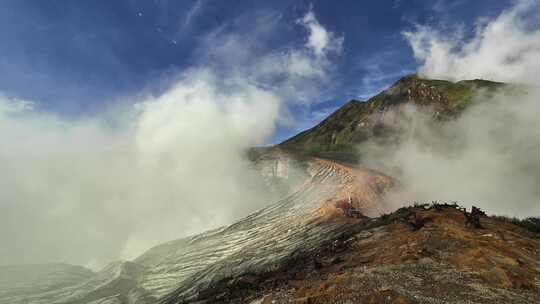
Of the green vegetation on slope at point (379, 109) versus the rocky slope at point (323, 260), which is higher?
the green vegetation on slope at point (379, 109)

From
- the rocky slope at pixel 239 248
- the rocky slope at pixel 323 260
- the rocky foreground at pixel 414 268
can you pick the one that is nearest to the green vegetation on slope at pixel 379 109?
the rocky slope at pixel 239 248

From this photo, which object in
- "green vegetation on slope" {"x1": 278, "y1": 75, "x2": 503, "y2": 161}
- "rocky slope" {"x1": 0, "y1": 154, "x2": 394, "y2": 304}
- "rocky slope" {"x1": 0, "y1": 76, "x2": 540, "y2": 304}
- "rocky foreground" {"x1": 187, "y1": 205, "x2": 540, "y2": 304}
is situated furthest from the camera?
"green vegetation on slope" {"x1": 278, "y1": 75, "x2": 503, "y2": 161}

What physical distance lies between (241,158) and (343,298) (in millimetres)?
72150

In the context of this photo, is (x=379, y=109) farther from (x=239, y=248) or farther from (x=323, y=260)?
(x=323, y=260)

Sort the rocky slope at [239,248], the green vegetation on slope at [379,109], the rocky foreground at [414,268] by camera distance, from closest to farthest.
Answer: the rocky foreground at [414,268] < the rocky slope at [239,248] < the green vegetation on slope at [379,109]

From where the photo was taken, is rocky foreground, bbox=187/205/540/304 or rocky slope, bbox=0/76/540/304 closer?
rocky foreground, bbox=187/205/540/304

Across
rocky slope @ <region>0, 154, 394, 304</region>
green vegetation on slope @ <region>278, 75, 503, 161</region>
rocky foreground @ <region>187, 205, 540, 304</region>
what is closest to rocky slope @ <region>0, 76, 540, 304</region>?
rocky foreground @ <region>187, 205, 540, 304</region>

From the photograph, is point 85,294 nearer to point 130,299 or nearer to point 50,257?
point 130,299

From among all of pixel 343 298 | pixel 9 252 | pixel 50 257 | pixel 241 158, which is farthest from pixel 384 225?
pixel 9 252

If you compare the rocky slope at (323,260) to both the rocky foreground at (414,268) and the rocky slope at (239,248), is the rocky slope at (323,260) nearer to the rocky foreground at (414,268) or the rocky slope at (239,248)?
the rocky foreground at (414,268)

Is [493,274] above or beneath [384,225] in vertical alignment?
beneath

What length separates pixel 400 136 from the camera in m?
130

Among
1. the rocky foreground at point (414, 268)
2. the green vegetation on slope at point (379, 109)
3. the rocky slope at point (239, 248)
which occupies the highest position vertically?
the green vegetation on slope at point (379, 109)

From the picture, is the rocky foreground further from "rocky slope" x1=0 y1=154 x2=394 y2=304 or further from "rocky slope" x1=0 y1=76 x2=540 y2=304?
"rocky slope" x1=0 y1=154 x2=394 y2=304
